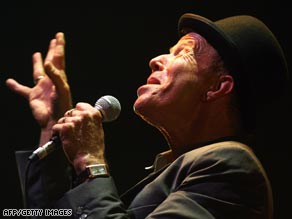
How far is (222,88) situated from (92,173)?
0.50 meters

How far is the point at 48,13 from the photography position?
285 centimetres

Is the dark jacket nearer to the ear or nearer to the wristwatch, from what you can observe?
the wristwatch

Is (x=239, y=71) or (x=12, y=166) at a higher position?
(x=239, y=71)

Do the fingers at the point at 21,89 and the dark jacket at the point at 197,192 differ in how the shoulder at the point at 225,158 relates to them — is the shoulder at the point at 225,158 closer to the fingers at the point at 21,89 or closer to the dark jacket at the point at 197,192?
the dark jacket at the point at 197,192

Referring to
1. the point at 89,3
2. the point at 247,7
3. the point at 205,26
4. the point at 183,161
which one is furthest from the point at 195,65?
the point at 89,3

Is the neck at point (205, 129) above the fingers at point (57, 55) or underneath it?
underneath

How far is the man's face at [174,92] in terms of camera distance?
1673 mm

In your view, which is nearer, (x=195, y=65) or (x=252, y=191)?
(x=252, y=191)

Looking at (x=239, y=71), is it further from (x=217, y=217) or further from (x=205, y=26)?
(x=217, y=217)

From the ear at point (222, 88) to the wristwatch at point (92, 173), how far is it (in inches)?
16.7

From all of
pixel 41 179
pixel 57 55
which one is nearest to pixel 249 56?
pixel 57 55

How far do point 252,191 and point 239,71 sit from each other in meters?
0.41

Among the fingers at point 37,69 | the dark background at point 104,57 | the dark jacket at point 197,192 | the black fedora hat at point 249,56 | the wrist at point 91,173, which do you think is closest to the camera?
the dark jacket at point 197,192

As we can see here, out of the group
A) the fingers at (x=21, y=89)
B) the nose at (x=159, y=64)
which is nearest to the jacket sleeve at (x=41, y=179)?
the fingers at (x=21, y=89)
